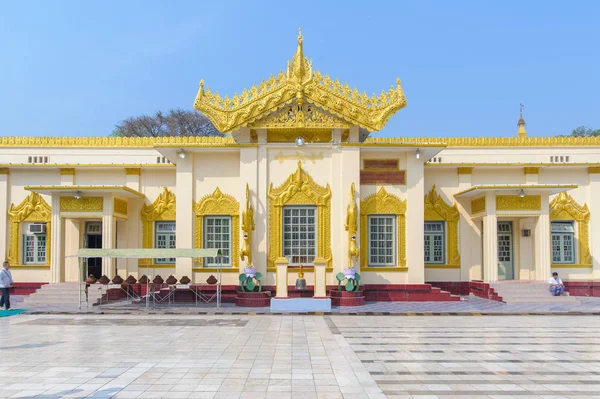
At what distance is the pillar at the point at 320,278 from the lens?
656 inches

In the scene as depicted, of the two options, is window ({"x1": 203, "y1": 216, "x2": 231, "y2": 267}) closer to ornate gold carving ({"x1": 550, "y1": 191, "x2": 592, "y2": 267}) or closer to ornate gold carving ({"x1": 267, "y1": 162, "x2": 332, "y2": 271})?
ornate gold carving ({"x1": 267, "y1": 162, "x2": 332, "y2": 271})

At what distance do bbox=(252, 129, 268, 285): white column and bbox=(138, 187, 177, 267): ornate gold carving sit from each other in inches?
141

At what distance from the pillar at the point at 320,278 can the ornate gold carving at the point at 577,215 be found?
9.05 metres

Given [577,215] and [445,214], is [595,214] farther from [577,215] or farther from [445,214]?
[445,214]

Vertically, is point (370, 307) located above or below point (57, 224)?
below

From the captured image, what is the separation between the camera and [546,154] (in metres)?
21.5

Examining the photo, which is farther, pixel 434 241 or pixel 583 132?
pixel 583 132

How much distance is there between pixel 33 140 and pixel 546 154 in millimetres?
18473

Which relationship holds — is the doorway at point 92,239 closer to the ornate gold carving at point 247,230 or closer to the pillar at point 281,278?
the ornate gold carving at point 247,230

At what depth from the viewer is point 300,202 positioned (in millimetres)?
18109

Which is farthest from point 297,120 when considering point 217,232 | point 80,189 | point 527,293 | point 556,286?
point 556,286

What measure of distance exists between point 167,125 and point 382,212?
89.7 feet

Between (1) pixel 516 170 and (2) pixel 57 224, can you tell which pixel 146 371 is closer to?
(2) pixel 57 224

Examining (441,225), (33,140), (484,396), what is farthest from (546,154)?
(33,140)
